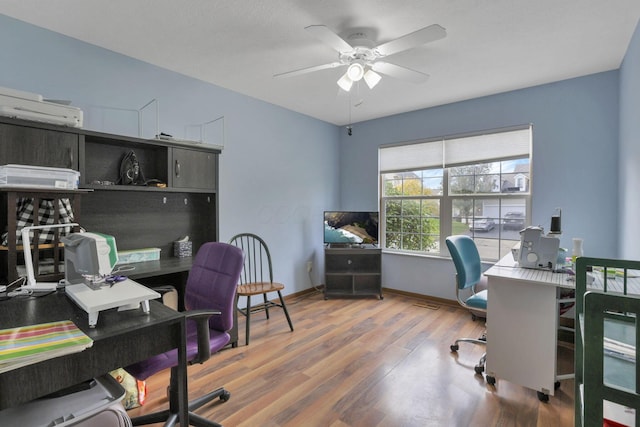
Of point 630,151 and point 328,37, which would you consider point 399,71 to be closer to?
point 328,37

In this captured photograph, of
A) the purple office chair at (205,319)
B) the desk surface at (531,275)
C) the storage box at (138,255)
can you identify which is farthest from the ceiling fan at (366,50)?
the storage box at (138,255)

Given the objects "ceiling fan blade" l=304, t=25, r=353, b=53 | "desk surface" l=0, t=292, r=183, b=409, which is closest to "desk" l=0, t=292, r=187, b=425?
"desk surface" l=0, t=292, r=183, b=409

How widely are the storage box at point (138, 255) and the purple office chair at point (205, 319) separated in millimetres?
812

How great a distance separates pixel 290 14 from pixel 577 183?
9.97 ft

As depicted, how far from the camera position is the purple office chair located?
1.50m

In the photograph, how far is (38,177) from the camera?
179cm

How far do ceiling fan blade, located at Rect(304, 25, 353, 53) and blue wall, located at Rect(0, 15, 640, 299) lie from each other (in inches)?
65.6

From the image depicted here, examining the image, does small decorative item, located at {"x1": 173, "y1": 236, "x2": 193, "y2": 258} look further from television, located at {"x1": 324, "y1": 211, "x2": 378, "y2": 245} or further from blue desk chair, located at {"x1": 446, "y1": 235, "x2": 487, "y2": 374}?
blue desk chair, located at {"x1": 446, "y1": 235, "x2": 487, "y2": 374}

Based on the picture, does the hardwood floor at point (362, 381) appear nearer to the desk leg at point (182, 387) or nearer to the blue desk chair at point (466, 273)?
the blue desk chair at point (466, 273)

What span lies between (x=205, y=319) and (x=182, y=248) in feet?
4.71

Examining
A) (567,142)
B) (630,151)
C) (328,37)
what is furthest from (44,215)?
(567,142)

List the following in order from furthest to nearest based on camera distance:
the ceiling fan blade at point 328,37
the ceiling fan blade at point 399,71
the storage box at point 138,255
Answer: the storage box at point 138,255, the ceiling fan blade at point 399,71, the ceiling fan blade at point 328,37

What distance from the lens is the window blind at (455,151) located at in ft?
11.0

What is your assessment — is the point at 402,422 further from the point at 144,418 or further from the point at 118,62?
the point at 118,62
